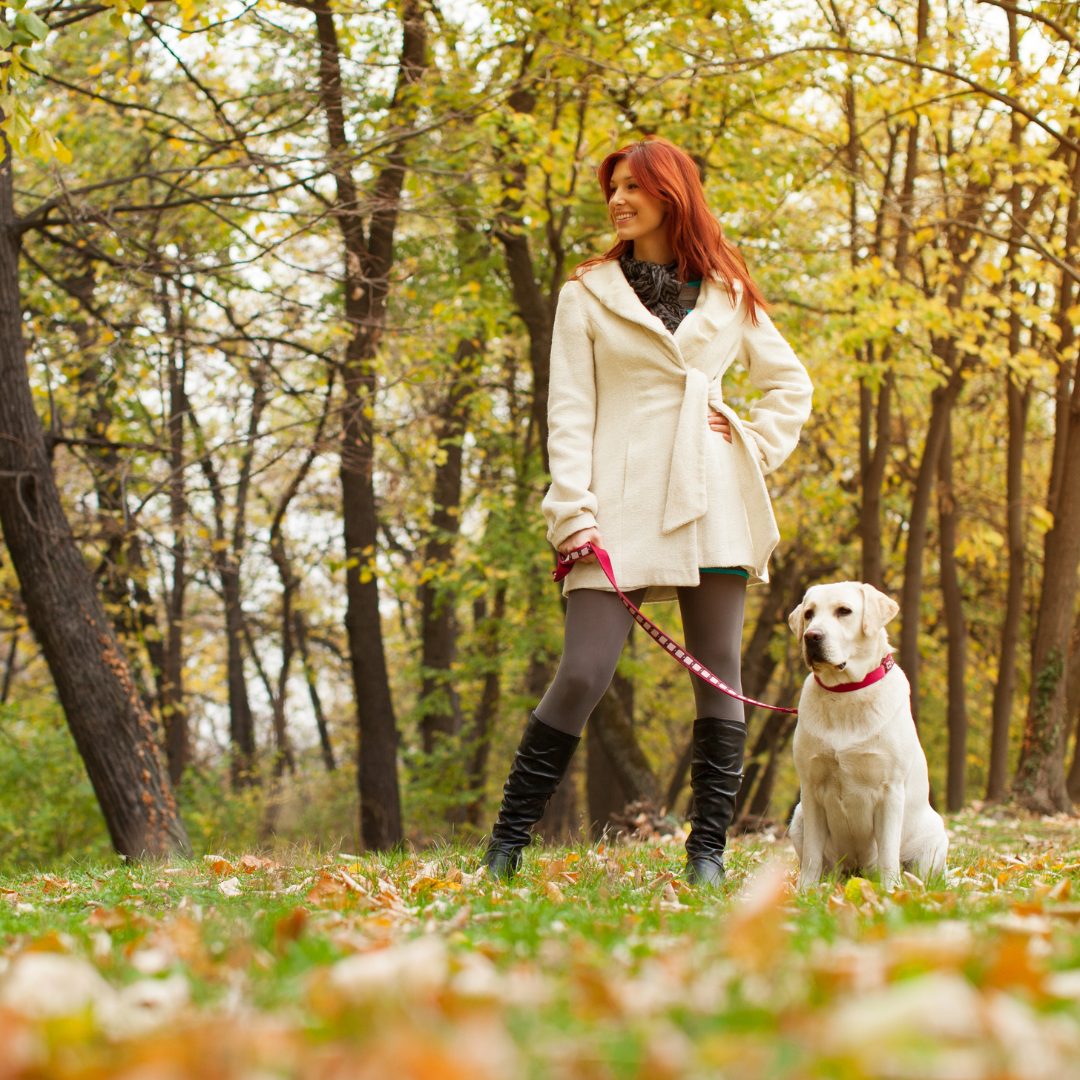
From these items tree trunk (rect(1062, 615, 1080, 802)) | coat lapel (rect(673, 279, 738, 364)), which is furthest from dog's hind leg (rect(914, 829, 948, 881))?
tree trunk (rect(1062, 615, 1080, 802))

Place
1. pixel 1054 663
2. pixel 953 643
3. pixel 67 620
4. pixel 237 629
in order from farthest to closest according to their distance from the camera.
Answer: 1. pixel 237 629
2. pixel 953 643
3. pixel 1054 663
4. pixel 67 620

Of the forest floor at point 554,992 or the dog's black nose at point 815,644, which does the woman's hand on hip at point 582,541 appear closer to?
the dog's black nose at point 815,644

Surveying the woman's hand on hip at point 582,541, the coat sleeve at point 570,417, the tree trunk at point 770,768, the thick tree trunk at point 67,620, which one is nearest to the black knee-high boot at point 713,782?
the woman's hand on hip at point 582,541

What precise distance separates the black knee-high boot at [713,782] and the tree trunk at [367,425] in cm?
514

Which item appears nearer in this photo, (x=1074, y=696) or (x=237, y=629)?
(x=1074, y=696)

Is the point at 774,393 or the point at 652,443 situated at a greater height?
the point at 774,393

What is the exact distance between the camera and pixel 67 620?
806 cm

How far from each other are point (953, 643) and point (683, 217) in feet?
33.5

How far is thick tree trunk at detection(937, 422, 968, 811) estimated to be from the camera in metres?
13.4

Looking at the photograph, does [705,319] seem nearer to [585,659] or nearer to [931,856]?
[585,659]

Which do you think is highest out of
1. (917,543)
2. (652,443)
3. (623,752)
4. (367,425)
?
(367,425)

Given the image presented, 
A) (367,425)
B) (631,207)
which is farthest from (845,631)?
(367,425)

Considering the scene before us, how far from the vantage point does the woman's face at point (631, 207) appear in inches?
175

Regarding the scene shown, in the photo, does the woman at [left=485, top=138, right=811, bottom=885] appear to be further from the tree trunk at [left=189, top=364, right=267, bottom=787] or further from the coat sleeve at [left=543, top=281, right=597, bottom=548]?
the tree trunk at [left=189, top=364, right=267, bottom=787]
